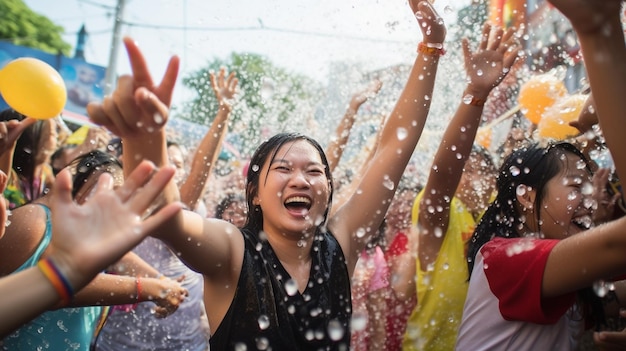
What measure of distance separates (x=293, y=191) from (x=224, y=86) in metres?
2.23

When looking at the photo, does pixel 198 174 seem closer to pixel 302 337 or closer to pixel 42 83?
pixel 42 83

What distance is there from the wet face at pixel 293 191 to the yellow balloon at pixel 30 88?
1425 mm

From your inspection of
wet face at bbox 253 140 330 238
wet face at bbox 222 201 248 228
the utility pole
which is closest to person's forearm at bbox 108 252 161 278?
wet face at bbox 222 201 248 228

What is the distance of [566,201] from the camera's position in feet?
7.61

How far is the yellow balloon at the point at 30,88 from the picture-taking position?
2.94 m

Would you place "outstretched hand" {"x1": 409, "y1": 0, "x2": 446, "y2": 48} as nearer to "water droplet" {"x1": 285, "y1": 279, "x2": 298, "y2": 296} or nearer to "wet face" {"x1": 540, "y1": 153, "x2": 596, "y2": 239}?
"wet face" {"x1": 540, "y1": 153, "x2": 596, "y2": 239}

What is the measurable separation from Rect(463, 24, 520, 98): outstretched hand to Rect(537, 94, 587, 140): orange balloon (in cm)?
128

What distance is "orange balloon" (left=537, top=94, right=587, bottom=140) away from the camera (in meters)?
3.69

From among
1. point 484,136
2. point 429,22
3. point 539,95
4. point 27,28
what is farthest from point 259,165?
point 27,28

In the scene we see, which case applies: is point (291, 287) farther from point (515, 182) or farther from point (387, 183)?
point (515, 182)

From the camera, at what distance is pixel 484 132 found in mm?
5648

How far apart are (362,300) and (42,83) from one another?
96.0 inches

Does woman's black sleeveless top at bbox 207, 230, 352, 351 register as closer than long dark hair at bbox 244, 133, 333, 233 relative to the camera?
Yes

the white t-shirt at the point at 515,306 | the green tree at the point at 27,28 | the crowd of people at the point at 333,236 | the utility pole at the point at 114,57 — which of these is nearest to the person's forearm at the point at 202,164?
the crowd of people at the point at 333,236
